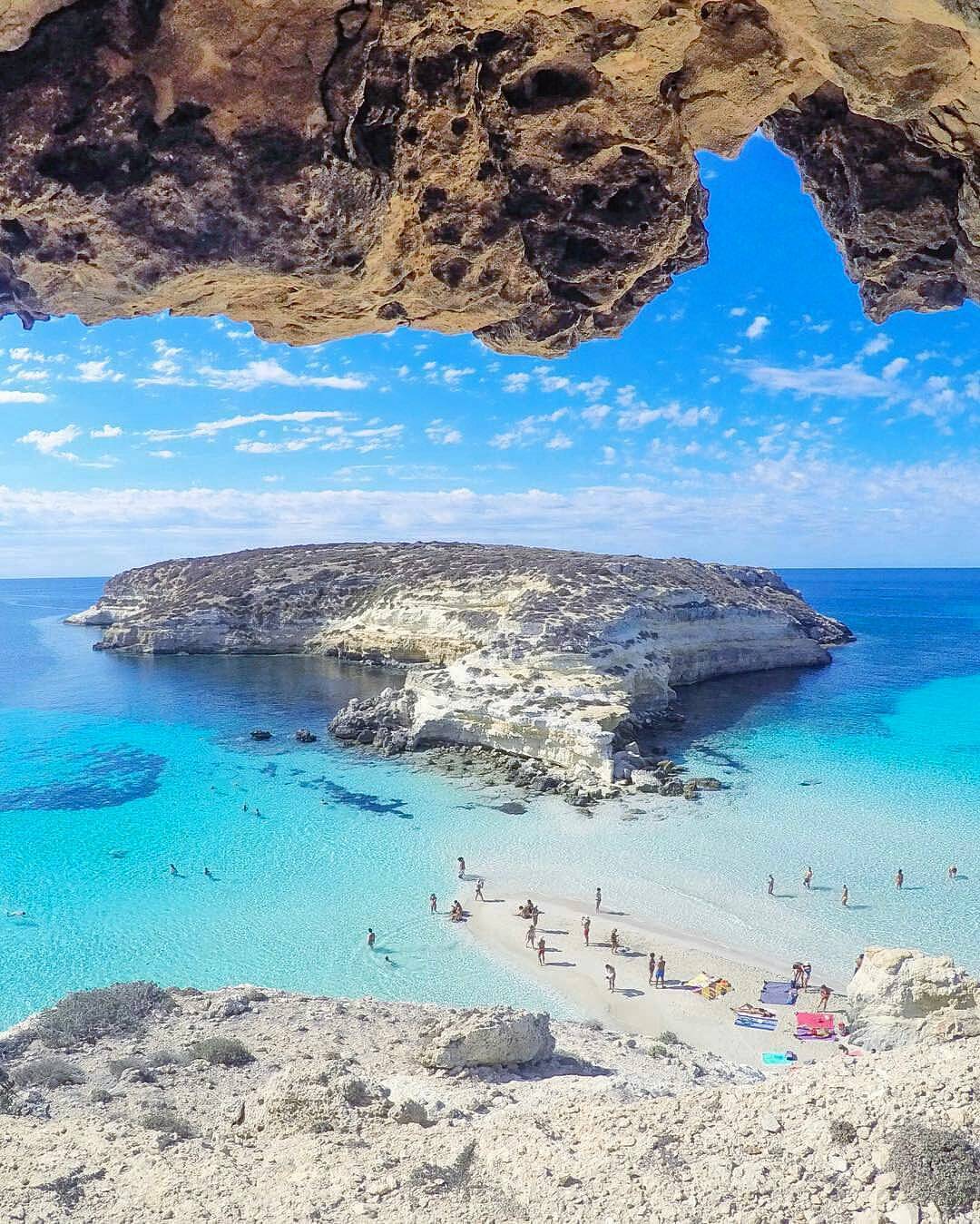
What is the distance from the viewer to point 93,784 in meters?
32.4

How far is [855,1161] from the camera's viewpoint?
673 cm

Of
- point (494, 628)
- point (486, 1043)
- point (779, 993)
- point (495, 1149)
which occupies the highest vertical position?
point (494, 628)

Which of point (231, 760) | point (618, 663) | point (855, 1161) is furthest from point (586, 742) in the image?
point (855, 1161)

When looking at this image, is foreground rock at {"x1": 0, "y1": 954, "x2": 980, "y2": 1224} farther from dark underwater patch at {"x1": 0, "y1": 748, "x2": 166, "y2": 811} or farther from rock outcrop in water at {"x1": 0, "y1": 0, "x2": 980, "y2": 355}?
dark underwater patch at {"x1": 0, "y1": 748, "x2": 166, "y2": 811}

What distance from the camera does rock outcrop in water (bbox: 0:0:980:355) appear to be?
525 cm

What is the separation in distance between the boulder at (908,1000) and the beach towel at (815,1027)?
163 inches

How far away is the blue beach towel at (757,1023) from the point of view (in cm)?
1603

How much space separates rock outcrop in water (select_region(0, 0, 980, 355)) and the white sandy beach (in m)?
14.6

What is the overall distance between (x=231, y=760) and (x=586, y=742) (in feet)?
53.2

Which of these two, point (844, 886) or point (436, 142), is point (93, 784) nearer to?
point (844, 886)

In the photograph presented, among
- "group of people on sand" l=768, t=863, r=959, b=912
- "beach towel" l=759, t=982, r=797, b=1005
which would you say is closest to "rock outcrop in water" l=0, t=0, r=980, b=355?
"beach towel" l=759, t=982, r=797, b=1005

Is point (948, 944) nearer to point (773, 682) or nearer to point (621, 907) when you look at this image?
point (621, 907)

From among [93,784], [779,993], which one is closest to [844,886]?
[779,993]

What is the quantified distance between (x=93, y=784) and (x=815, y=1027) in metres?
28.9
